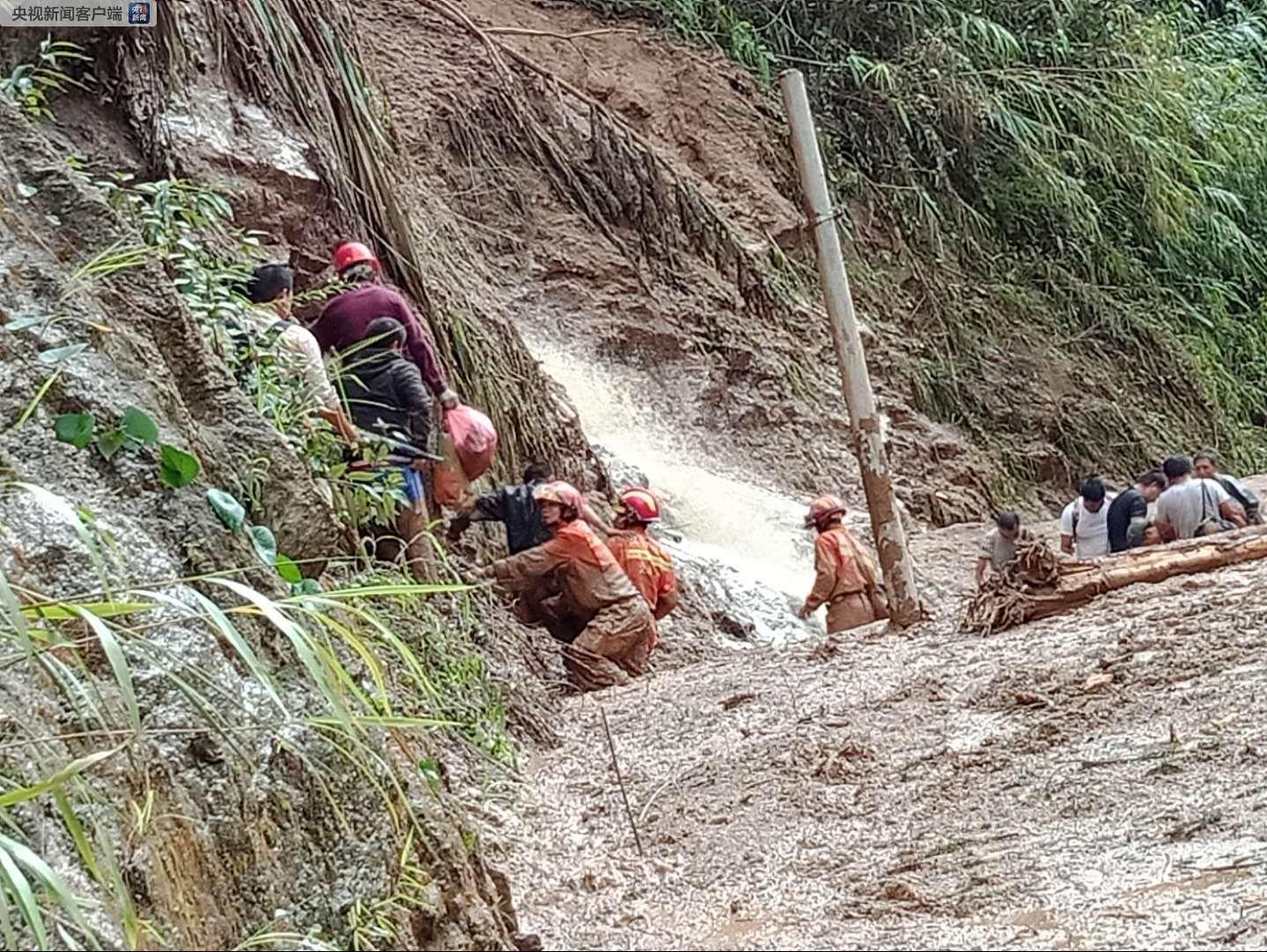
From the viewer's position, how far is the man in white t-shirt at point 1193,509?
822 cm

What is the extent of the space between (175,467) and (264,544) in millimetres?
317

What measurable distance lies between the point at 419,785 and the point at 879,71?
517 inches

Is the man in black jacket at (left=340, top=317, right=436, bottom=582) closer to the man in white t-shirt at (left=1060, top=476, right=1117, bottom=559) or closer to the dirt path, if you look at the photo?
the dirt path

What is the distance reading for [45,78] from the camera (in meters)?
5.34

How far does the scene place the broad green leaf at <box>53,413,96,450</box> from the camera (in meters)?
2.78

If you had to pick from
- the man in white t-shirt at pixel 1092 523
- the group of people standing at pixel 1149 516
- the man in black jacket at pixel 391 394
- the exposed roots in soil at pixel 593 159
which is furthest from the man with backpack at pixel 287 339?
the exposed roots in soil at pixel 593 159

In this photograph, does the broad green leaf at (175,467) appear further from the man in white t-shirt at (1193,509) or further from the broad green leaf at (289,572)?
the man in white t-shirt at (1193,509)

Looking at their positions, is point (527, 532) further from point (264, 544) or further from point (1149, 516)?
point (1149, 516)

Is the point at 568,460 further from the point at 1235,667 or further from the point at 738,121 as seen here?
the point at 738,121

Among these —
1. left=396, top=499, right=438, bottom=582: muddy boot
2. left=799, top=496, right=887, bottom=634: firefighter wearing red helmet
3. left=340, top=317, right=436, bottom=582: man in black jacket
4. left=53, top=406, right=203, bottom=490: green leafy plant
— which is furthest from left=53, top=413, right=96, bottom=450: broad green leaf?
left=799, top=496, right=887, bottom=634: firefighter wearing red helmet

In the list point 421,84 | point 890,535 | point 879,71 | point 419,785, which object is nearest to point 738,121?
point 879,71

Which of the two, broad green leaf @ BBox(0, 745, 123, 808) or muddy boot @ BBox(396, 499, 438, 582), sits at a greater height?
broad green leaf @ BBox(0, 745, 123, 808)

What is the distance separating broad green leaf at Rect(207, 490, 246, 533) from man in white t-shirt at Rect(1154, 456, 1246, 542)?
6.43m

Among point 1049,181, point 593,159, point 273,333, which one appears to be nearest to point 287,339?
point 273,333
